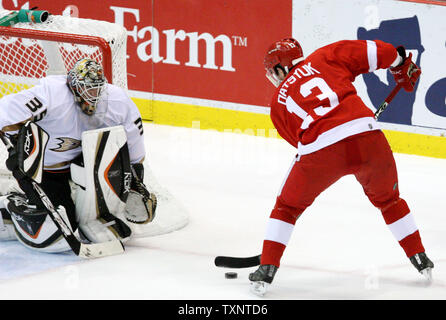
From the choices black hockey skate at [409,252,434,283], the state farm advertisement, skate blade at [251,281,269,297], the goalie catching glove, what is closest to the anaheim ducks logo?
the goalie catching glove

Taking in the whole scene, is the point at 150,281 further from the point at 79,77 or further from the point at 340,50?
the point at 340,50

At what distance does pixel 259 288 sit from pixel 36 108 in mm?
1222

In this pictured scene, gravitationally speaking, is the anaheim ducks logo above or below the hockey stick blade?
above

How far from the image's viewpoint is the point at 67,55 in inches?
218

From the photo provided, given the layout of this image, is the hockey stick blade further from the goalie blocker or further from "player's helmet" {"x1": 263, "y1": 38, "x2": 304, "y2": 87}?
"player's helmet" {"x1": 263, "y1": 38, "x2": 304, "y2": 87}

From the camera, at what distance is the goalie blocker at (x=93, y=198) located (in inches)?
176

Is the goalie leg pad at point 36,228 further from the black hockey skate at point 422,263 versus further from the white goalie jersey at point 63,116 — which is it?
the black hockey skate at point 422,263

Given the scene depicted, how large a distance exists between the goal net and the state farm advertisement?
1124 mm

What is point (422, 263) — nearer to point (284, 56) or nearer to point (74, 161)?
point (284, 56)

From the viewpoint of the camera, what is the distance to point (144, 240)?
4773 mm

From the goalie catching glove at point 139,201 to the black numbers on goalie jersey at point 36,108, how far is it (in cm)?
51

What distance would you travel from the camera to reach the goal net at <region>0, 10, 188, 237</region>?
4957 mm

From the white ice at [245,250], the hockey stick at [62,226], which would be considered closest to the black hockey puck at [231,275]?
the white ice at [245,250]

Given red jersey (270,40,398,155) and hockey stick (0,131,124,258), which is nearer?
red jersey (270,40,398,155)
